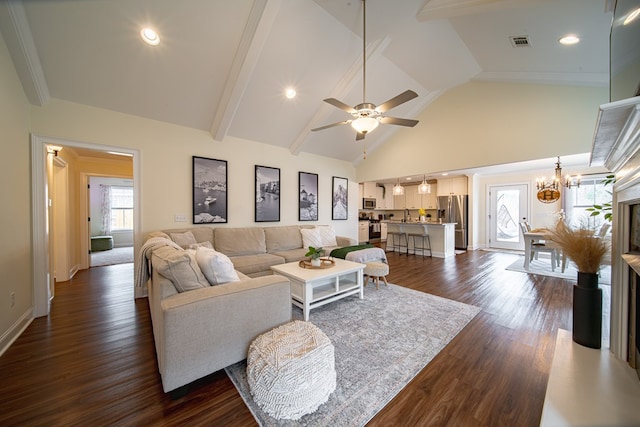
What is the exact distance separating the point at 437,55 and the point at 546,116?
214cm

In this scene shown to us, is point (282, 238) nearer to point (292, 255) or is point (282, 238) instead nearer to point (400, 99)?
point (292, 255)

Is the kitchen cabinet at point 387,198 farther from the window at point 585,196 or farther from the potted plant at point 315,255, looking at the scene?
the potted plant at point 315,255

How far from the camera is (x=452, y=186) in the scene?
741 cm

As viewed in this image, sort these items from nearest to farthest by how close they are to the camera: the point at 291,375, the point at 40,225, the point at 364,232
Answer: the point at 291,375, the point at 40,225, the point at 364,232

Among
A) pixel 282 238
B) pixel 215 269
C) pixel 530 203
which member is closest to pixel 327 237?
pixel 282 238

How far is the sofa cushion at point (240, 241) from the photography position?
3895 millimetres

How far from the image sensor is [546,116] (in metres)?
3.86

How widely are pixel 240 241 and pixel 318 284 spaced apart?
68.6 inches

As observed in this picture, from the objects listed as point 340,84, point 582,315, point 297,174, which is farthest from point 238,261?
point 582,315

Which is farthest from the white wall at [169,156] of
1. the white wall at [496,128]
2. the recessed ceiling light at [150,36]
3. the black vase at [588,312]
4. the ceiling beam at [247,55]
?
the black vase at [588,312]

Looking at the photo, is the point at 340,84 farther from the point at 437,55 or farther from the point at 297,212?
the point at 297,212

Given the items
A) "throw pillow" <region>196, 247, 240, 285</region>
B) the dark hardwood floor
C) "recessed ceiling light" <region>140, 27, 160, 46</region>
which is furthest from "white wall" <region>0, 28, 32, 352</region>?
"throw pillow" <region>196, 247, 240, 285</region>

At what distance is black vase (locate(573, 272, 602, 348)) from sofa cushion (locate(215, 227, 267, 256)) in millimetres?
3963

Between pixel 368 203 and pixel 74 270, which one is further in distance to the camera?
pixel 368 203
